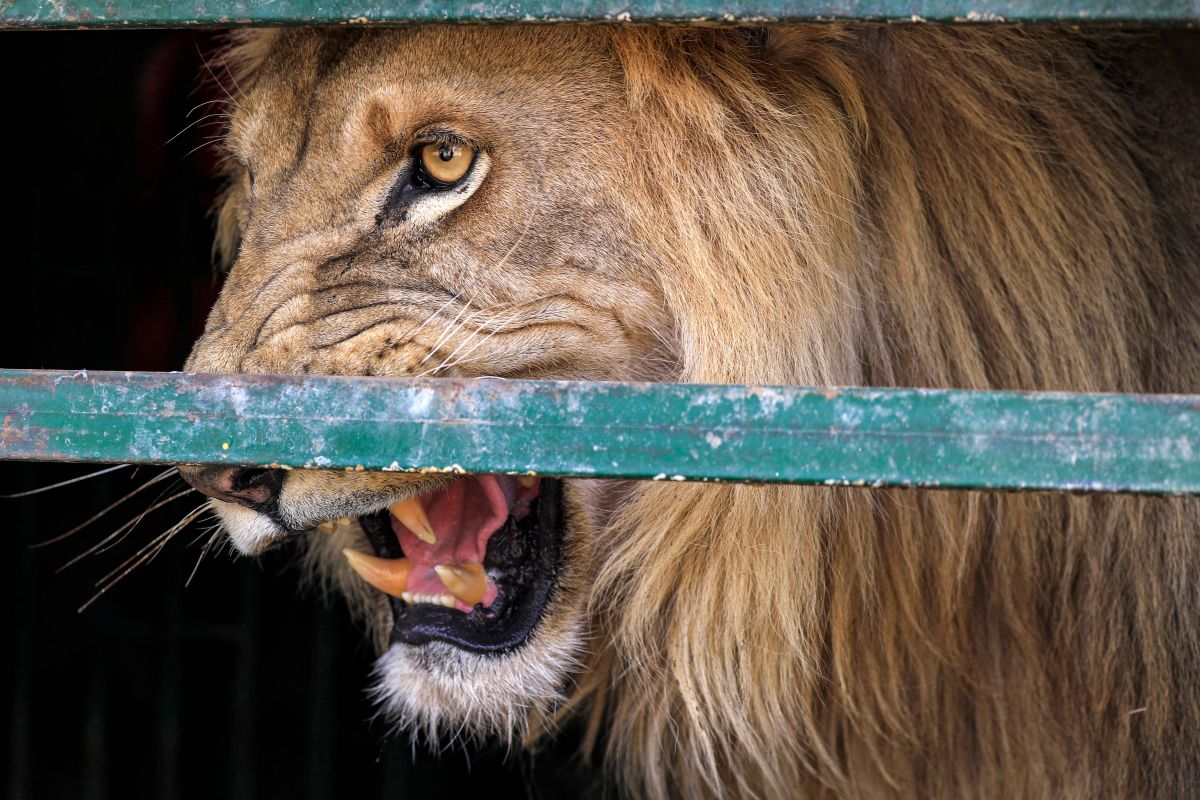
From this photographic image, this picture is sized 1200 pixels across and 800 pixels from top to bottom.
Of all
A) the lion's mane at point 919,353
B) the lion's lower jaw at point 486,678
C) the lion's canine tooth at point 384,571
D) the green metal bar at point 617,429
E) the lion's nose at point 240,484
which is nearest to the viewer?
the green metal bar at point 617,429

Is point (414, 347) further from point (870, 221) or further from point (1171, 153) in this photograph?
point (1171, 153)

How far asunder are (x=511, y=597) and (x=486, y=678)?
11cm

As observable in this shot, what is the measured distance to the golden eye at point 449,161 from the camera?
160 cm

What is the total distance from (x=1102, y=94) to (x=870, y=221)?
350 mm

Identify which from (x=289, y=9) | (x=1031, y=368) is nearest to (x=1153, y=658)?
(x=1031, y=368)

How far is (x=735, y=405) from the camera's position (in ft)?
3.74

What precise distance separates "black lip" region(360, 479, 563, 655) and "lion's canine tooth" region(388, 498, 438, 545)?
0.10 meters

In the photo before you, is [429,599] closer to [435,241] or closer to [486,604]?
[486,604]

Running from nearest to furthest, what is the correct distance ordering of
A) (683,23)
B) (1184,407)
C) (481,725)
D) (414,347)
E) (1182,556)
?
1. (1184,407)
2. (683,23)
3. (414,347)
4. (1182,556)
5. (481,725)

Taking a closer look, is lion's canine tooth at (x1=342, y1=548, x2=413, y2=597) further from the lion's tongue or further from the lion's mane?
the lion's mane

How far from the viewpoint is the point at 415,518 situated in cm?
187

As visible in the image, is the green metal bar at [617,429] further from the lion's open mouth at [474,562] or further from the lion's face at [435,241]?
the lion's open mouth at [474,562]

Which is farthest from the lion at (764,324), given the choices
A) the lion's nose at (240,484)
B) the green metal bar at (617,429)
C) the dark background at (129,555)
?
the dark background at (129,555)

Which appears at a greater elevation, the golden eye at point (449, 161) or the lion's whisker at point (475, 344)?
the golden eye at point (449, 161)
